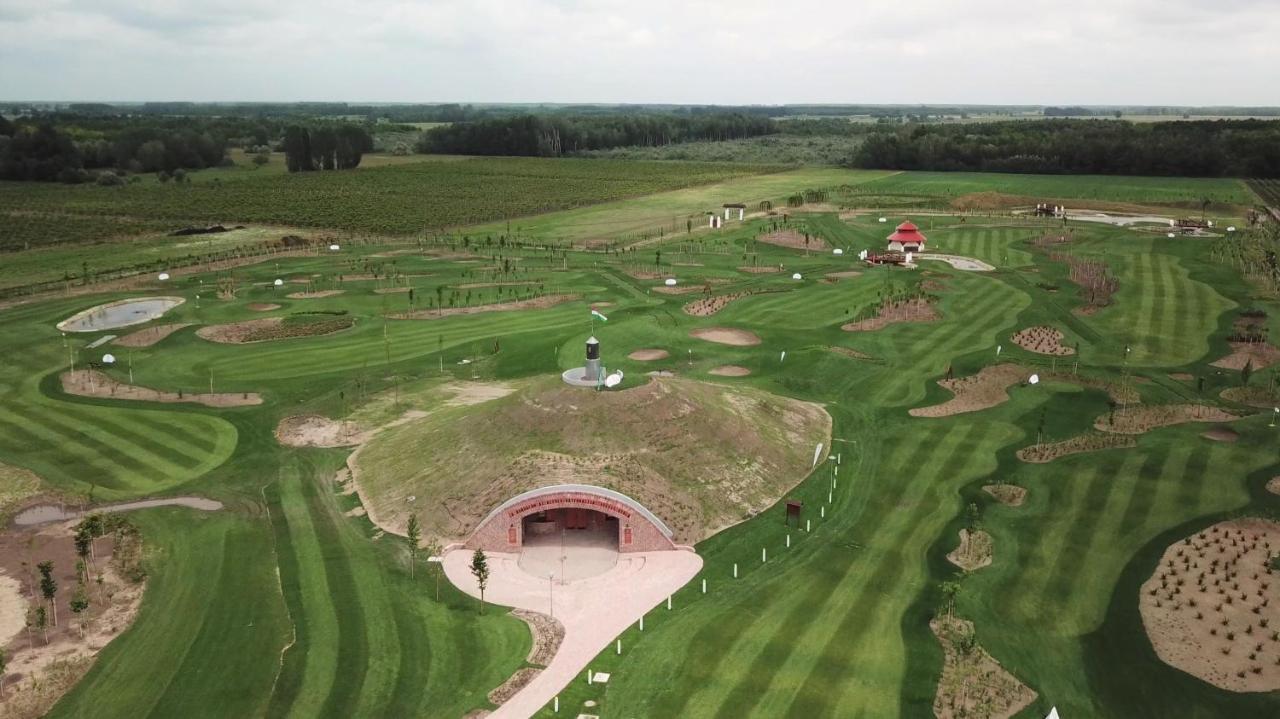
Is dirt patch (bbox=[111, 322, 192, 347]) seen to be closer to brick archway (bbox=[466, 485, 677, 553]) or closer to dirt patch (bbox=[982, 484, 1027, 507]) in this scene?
brick archway (bbox=[466, 485, 677, 553])

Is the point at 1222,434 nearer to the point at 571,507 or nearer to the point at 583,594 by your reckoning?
the point at 571,507

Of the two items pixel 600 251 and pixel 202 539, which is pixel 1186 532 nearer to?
pixel 202 539

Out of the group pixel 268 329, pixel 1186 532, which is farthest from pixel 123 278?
pixel 1186 532

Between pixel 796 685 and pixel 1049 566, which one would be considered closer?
pixel 796 685

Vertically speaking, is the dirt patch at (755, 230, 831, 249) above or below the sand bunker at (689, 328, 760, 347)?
above

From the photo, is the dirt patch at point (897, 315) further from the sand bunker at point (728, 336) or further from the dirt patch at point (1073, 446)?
the dirt patch at point (1073, 446)

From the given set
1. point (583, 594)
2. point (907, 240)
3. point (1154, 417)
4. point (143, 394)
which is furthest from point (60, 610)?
point (907, 240)

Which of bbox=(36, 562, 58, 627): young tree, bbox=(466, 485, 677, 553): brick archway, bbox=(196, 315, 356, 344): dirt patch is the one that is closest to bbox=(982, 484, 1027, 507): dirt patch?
bbox=(466, 485, 677, 553): brick archway
